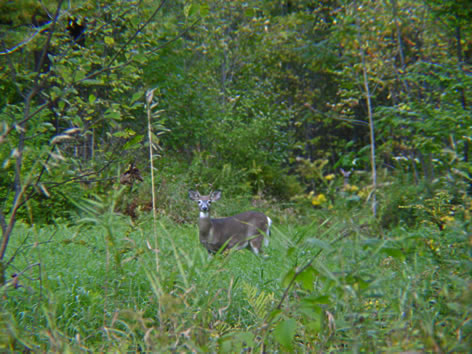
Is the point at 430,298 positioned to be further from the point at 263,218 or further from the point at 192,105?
the point at 192,105

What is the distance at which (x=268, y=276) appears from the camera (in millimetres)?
4309

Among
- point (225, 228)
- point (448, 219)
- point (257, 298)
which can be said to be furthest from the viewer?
point (225, 228)

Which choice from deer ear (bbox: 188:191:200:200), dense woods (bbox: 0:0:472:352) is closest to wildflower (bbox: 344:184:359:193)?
dense woods (bbox: 0:0:472:352)

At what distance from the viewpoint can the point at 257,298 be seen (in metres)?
2.90

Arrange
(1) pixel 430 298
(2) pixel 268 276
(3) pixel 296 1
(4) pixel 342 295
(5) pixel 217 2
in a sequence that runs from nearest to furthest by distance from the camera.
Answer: (4) pixel 342 295, (1) pixel 430 298, (2) pixel 268 276, (5) pixel 217 2, (3) pixel 296 1

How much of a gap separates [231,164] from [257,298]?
1003 centimetres

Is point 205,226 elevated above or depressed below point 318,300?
below

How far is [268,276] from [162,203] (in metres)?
5.92

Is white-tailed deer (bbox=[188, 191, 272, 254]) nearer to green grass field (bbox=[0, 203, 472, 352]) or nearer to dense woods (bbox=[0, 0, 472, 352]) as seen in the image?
dense woods (bbox=[0, 0, 472, 352])

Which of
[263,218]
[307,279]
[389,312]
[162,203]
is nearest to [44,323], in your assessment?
[307,279]

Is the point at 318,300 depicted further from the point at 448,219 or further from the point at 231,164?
the point at 231,164

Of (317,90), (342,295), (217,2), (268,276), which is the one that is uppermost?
(217,2)

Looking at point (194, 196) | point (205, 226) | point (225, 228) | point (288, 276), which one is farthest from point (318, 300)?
point (194, 196)

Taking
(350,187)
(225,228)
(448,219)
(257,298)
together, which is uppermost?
(350,187)
